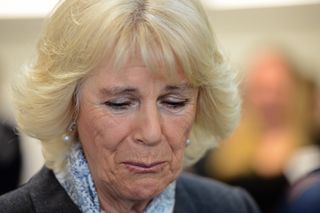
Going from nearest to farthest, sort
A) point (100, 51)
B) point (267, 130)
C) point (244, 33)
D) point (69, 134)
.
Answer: point (100, 51), point (69, 134), point (267, 130), point (244, 33)

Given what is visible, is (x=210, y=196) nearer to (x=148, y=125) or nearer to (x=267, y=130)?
(x=148, y=125)

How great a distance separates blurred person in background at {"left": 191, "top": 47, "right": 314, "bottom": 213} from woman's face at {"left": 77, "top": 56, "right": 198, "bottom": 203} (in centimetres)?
160

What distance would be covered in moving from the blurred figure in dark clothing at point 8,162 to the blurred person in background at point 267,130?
3.14ft

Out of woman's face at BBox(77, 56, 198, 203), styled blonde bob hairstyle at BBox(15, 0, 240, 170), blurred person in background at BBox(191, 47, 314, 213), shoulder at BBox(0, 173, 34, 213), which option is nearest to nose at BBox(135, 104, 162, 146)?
woman's face at BBox(77, 56, 198, 203)

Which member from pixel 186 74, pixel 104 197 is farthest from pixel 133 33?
pixel 104 197

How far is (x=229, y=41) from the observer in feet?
19.4

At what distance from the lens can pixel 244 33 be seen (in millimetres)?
5926

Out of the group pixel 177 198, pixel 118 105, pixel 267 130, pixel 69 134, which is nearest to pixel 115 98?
pixel 118 105

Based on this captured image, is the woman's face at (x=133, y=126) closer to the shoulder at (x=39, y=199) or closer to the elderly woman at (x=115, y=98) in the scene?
the elderly woman at (x=115, y=98)

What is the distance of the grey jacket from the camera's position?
233 centimetres

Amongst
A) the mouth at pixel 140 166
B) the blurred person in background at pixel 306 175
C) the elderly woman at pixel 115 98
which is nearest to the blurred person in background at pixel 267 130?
the blurred person in background at pixel 306 175

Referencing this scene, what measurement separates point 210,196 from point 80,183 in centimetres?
61

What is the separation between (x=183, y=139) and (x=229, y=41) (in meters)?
3.69

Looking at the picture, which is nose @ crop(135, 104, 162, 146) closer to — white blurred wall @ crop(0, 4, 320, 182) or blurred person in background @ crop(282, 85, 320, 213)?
blurred person in background @ crop(282, 85, 320, 213)
